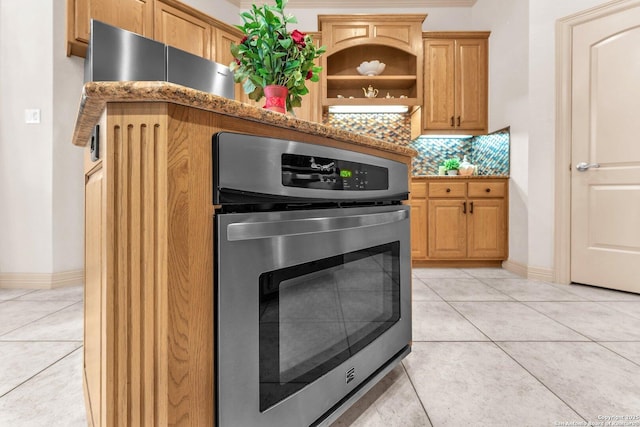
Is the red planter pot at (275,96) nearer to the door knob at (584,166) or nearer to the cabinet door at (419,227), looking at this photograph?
the cabinet door at (419,227)

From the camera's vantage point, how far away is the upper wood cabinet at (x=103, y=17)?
2.43m

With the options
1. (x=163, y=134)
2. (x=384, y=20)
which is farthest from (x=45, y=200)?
(x=384, y=20)

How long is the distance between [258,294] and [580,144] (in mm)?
3116

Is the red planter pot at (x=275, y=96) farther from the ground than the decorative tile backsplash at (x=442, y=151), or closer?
closer

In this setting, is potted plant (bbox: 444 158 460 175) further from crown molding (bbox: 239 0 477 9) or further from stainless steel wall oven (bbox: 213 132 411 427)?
stainless steel wall oven (bbox: 213 132 411 427)

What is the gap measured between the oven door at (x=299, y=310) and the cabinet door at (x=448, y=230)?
242 cm

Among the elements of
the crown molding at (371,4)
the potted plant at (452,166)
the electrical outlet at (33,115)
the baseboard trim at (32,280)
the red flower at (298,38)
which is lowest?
the baseboard trim at (32,280)

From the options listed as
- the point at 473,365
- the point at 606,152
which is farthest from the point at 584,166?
the point at 473,365

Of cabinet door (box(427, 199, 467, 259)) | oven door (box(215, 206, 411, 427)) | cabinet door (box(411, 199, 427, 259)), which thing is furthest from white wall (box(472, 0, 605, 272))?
oven door (box(215, 206, 411, 427))

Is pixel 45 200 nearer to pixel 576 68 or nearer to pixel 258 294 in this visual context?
pixel 258 294

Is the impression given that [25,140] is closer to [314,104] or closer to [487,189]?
[314,104]

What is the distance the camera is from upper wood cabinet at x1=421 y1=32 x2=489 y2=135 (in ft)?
11.8

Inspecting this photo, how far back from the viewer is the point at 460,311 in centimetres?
204

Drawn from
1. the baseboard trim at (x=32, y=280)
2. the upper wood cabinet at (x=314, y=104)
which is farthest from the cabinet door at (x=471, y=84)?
the baseboard trim at (x=32, y=280)
